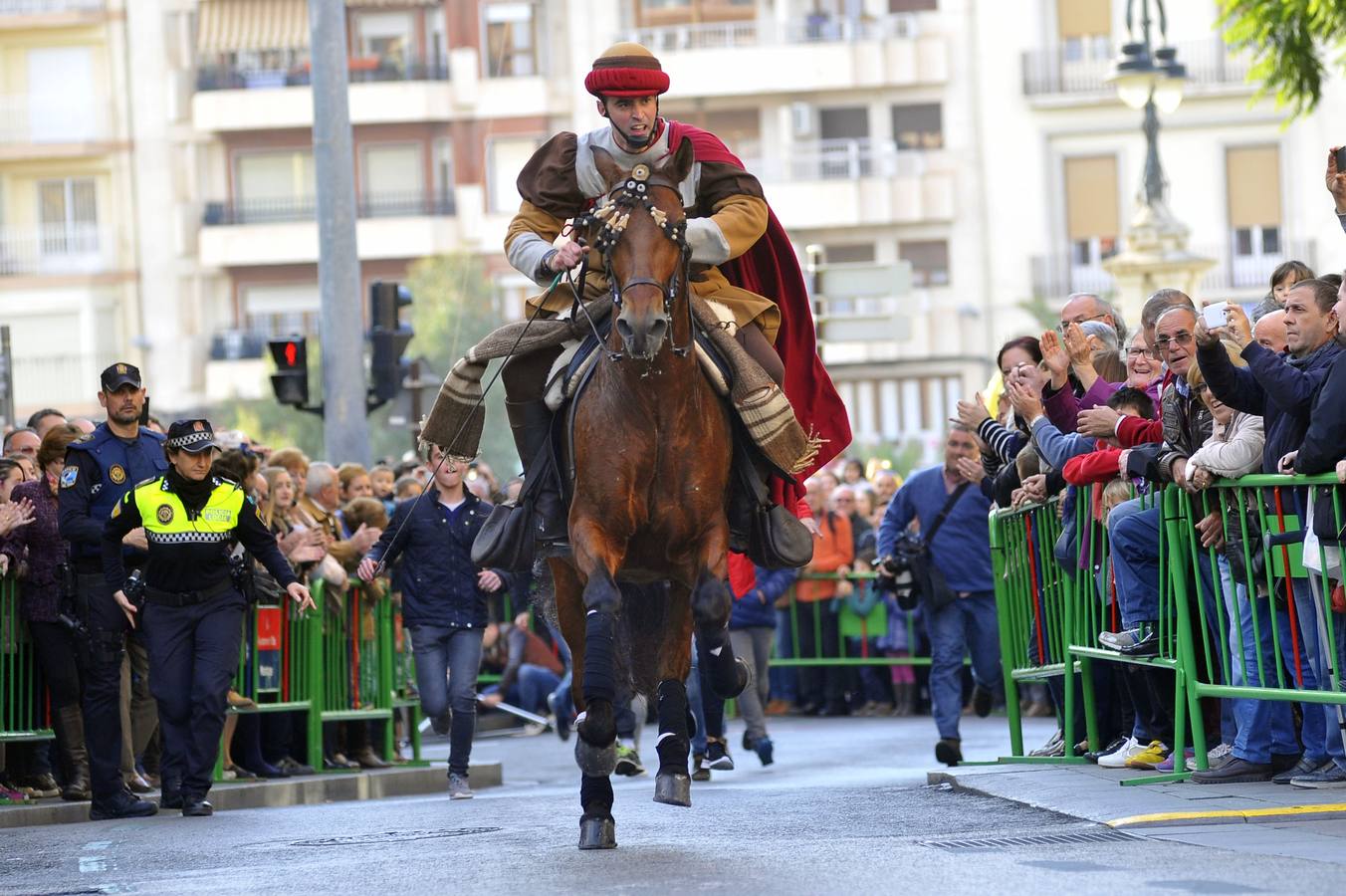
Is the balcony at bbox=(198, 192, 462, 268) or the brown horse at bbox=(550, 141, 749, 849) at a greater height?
the balcony at bbox=(198, 192, 462, 268)

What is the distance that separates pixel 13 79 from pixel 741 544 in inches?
1966

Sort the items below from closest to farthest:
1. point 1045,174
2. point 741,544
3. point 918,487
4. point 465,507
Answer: point 741,544 → point 465,507 → point 918,487 → point 1045,174

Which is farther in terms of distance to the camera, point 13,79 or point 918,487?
point 13,79

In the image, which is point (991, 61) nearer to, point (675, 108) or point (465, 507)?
point (675, 108)

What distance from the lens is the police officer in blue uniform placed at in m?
13.1

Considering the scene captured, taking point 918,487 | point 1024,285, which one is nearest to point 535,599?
point 918,487

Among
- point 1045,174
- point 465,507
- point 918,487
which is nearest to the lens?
point 465,507

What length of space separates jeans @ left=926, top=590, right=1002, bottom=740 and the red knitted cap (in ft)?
20.5

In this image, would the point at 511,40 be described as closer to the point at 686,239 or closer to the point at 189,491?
the point at 189,491

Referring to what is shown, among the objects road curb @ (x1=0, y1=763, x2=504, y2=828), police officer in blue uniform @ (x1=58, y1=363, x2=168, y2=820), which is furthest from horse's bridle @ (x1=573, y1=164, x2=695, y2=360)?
road curb @ (x1=0, y1=763, x2=504, y2=828)

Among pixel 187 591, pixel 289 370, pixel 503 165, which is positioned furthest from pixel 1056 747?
pixel 503 165

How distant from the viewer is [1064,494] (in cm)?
1178

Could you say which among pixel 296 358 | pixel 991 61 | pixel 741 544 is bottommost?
pixel 741 544

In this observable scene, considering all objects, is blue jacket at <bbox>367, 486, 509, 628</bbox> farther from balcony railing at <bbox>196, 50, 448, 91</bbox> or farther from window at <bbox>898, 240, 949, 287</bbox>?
balcony railing at <bbox>196, 50, 448, 91</bbox>
